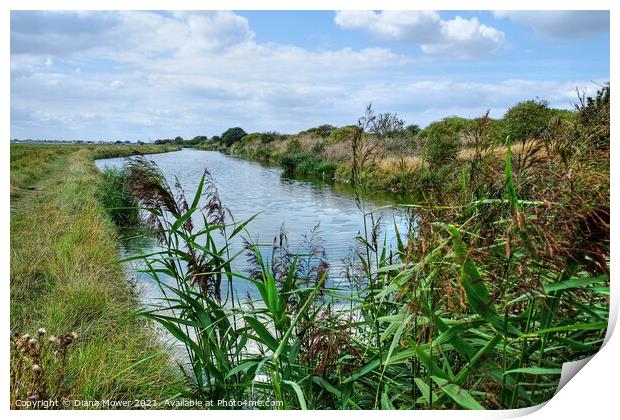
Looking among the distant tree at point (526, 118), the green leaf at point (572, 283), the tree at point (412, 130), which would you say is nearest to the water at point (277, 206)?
the tree at point (412, 130)

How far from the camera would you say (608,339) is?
2283 millimetres

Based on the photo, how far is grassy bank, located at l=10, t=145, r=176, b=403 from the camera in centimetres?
245

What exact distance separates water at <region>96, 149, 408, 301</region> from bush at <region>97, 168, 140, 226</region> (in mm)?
180

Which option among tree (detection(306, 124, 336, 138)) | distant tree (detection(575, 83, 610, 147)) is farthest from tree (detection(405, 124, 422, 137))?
distant tree (detection(575, 83, 610, 147))

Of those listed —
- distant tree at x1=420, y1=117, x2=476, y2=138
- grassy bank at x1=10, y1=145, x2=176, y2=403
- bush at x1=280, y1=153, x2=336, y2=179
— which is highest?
distant tree at x1=420, y1=117, x2=476, y2=138

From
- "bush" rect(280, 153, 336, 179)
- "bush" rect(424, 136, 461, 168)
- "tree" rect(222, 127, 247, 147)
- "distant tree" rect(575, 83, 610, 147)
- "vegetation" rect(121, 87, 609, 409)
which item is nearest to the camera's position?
"vegetation" rect(121, 87, 609, 409)

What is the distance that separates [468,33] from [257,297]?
1453 millimetres

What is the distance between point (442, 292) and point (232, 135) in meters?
1.34

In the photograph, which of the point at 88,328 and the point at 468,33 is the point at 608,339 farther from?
the point at 88,328

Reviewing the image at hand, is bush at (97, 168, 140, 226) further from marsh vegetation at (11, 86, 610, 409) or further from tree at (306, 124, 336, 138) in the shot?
tree at (306, 124, 336, 138)

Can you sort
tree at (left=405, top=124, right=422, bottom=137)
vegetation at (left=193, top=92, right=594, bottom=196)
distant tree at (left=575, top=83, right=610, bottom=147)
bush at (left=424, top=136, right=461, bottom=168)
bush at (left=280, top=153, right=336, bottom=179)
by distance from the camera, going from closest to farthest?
distant tree at (left=575, top=83, right=610, bottom=147) < vegetation at (left=193, top=92, right=594, bottom=196) < bush at (left=424, top=136, right=461, bottom=168) < tree at (left=405, top=124, right=422, bottom=137) < bush at (left=280, top=153, right=336, bottom=179)

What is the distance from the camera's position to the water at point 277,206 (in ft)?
8.62

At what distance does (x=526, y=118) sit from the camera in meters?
2.73

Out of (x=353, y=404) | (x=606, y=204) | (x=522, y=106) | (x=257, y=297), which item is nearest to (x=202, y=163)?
(x=257, y=297)
